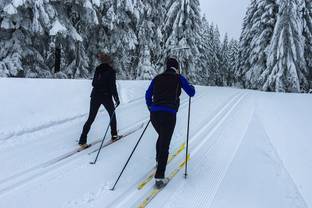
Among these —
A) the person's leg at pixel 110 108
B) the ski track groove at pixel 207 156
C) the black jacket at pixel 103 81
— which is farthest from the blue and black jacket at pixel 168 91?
the person's leg at pixel 110 108

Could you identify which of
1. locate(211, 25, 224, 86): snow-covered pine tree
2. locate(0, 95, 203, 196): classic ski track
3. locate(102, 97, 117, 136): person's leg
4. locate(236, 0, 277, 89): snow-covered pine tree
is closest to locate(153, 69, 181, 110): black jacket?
locate(102, 97, 117, 136): person's leg

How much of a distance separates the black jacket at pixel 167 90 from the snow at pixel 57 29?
8.94 meters

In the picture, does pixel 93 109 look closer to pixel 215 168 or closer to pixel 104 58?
pixel 104 58

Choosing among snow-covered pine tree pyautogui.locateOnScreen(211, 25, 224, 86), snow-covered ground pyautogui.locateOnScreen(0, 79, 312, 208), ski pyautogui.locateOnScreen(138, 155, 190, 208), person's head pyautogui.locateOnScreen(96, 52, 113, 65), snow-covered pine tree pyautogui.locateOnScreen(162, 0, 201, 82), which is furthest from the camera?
snow-covered pine tree pyautogui.locateOnScreen(211, 25, 224, 86)

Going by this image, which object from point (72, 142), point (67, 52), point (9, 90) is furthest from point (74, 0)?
point (72, 142)

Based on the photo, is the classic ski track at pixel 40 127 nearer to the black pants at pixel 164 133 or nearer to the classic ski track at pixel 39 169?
the classic ski track at pixel 39 169

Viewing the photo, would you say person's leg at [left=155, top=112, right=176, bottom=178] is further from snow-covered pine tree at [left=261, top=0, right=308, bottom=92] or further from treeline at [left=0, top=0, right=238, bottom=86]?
snow-covered pine tree at [left=261, top=0, right=308, bottom=92]

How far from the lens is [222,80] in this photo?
59.0 m

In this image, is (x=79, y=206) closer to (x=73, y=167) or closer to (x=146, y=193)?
(x=146, y=193)

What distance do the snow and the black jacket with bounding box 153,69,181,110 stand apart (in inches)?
352

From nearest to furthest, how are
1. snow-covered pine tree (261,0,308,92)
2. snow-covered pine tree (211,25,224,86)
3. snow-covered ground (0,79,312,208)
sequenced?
1. snow-covered ground (0,79,312,208)
2. snow-covered pine tree (261,0,308,92)
3. snow-covered pine tree (211,25,224,86)

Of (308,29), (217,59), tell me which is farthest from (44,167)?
(217,59)

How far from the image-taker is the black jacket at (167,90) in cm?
477

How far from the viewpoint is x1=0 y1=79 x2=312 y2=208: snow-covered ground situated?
4324 mm
